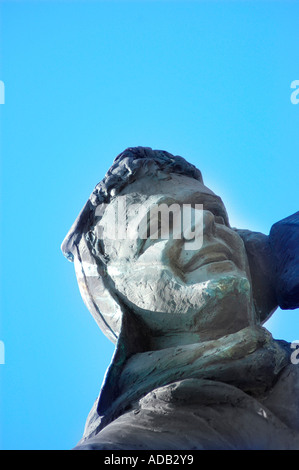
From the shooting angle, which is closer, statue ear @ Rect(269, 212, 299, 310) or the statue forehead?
statue ear @ Rect(269, 212, 299, 310)

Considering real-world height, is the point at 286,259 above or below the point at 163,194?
below

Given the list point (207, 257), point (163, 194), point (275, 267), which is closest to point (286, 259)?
point (275, 267)

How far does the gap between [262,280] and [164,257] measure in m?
0.84

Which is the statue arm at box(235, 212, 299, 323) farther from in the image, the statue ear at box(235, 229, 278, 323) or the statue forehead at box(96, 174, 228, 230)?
the statue forehead at box(96, 174, 228, 230)

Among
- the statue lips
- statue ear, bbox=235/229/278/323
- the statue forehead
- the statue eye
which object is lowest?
statue ear, bbox=235/229/278/323

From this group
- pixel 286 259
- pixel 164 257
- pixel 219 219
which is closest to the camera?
pixel 164 257

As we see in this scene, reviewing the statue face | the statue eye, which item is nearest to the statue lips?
the statue face

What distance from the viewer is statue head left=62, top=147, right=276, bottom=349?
5.00 meters

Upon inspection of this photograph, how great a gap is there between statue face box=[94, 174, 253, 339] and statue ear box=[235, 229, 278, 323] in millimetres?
195

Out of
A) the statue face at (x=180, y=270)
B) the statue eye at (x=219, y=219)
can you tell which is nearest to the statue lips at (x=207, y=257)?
the statue face at (x=180, y=270)

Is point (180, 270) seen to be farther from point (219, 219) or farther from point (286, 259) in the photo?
point (286, 259)

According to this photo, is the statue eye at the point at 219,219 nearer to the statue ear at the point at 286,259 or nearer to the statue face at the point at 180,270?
the statue face at the point at 180,270

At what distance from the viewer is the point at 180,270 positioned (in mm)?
5180

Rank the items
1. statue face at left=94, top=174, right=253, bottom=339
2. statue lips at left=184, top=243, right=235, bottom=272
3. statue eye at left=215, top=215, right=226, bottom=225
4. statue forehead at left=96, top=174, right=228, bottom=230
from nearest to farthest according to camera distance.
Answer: statue face at left=94, top=174, right=253, bottom=339, statue lips at left=184, top=243, right=235, bottom=272, statue forehead at left=96, top=174, right=228, bottom=230, statue eye at left=215, top=215, right=226, bottom=225
